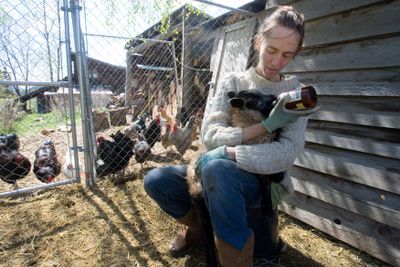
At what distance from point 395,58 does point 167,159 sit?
3423mm

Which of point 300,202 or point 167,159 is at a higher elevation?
point 300,202

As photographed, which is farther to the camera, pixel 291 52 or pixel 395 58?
pixel 395 58

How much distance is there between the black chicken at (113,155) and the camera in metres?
3.21

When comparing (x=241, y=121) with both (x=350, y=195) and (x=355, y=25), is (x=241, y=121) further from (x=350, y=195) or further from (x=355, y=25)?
(x=355, y=25)

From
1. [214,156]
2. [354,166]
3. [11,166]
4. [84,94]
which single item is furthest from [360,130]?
[11,166]

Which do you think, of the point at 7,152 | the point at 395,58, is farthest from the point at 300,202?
the point at 7,152

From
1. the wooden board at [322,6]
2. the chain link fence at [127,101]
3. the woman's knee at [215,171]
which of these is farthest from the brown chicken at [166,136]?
the woman's knee at [215,171]

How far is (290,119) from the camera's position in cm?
139

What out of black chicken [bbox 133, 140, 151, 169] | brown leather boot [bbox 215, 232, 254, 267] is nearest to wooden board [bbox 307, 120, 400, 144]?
brown leather boot [bbox 215, 232, 254, 267]

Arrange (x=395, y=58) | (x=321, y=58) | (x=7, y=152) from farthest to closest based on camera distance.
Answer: (x=7, y=152)
(x=321, y=58)
(x=395, y=58)

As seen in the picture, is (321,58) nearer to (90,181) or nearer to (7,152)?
(90,181)

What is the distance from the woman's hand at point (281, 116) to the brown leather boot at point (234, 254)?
0.54 metres

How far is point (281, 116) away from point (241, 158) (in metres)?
0.28

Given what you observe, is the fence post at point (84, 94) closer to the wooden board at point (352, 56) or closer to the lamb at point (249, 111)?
the lamb at point (249, 111)
